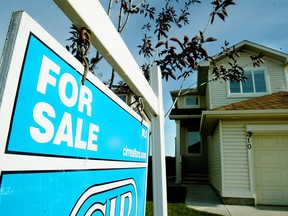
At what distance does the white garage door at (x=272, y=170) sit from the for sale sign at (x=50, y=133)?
822 centimetres

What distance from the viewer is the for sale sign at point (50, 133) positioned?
377mm

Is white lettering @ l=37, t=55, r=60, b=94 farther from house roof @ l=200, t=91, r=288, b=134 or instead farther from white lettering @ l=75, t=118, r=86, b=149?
house roof @ l=200, t=91, r=288, b=134

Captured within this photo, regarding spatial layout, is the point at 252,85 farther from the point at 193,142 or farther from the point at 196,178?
the point at 196,178

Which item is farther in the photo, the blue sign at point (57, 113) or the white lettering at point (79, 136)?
the white lettering at point (79, 136)

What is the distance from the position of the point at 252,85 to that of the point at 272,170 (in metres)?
5.29

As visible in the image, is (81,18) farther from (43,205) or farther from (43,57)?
(43,205)

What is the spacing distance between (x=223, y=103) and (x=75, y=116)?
461 inches

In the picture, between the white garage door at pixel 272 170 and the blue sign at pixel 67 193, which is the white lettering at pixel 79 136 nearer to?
the blue sign at pixel 67 193

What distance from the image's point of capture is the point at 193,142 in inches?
581

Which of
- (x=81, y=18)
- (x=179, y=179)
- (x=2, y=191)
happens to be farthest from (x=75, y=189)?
(x=179, y=179)

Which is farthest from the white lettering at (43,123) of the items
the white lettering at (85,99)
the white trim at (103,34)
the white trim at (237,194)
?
the white trim at (237,194)

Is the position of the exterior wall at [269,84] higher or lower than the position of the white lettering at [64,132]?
higher

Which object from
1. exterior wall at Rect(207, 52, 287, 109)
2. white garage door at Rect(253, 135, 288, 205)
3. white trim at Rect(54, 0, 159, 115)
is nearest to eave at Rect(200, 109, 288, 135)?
white garage door at Rect(253, 135, 288, 205)

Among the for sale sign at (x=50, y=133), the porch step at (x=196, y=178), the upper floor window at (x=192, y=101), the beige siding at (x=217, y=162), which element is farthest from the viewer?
the upper floor window at (x=192, y=101)
